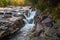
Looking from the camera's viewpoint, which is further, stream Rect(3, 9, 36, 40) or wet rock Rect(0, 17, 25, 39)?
stream Rect(3, 9, 36, 40)

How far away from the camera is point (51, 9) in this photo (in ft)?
20.6

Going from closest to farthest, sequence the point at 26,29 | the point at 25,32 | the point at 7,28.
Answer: the point at 7,28 < the point at 25,32 < the point at 26,29

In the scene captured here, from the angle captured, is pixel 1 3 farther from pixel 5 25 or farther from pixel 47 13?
pixel 47 13

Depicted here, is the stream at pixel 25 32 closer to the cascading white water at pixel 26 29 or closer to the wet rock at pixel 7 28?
the cascading white water at pixel 26 29

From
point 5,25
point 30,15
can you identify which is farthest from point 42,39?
point 30,15

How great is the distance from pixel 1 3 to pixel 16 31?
770cm

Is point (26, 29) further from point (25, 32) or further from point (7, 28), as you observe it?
point (7, 28)

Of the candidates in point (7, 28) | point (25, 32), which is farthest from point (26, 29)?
point (7, 28)

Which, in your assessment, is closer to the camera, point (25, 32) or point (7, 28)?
point (7, 28)

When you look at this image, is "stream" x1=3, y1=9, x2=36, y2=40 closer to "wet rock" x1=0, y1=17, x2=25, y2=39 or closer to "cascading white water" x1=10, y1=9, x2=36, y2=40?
"cascading white water" x1=10, y1=9, x2=36, y2=40

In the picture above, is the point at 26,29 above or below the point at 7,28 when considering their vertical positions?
below

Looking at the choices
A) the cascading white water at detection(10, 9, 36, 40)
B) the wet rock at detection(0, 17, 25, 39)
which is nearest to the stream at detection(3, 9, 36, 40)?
the cascading white water at detection(10, 9, 36, 40)

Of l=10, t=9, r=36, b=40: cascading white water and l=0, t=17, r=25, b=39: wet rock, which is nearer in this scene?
l=0, t=17, r=25, b=39: wet rock

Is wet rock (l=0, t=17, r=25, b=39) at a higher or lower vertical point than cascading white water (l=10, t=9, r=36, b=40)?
higher
